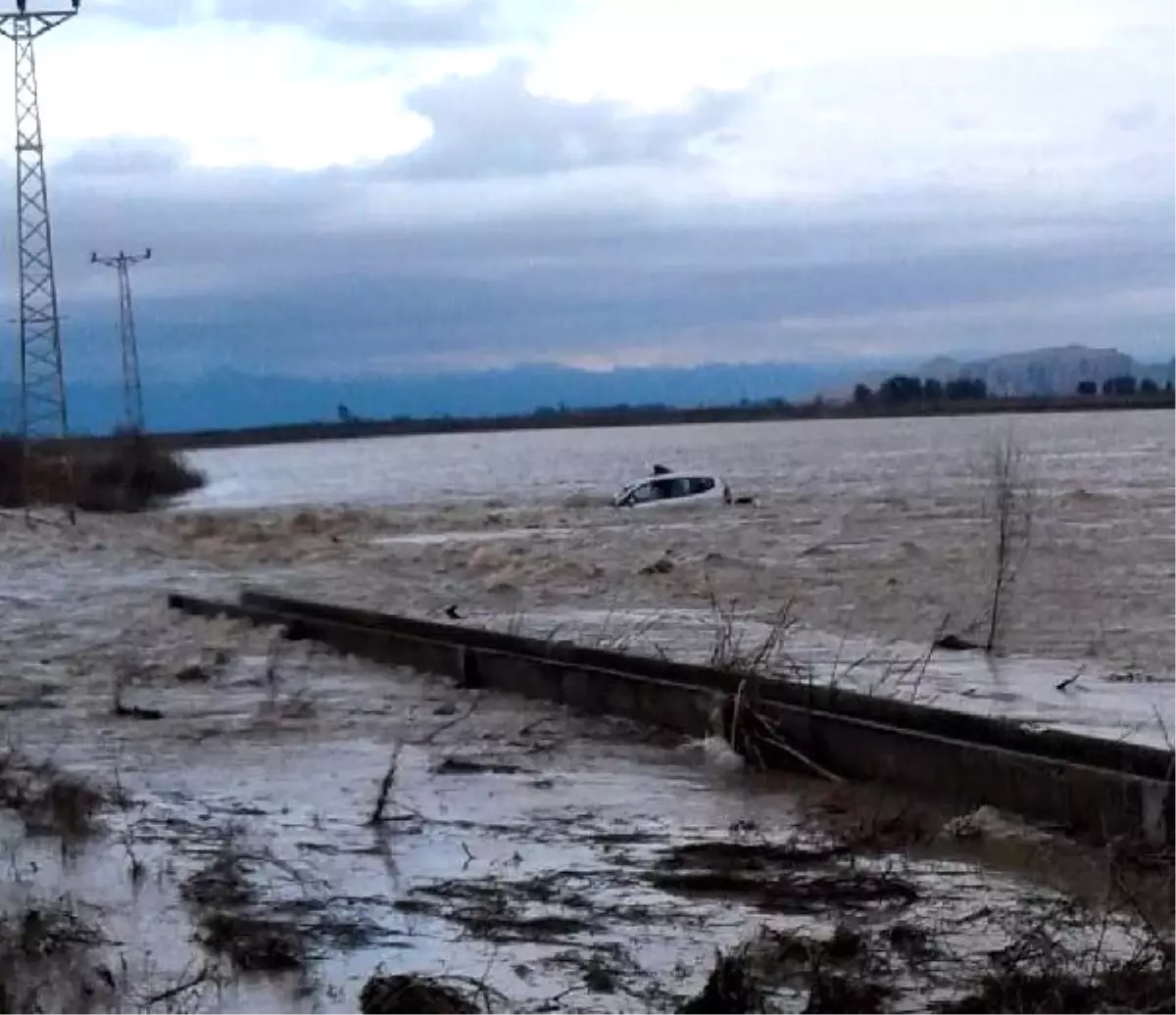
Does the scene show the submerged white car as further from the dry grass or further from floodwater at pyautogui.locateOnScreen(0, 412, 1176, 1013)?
the dry grass

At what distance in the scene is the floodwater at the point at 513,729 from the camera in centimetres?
772

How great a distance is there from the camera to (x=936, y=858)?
362 inches

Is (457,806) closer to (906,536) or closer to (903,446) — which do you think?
(906,536)

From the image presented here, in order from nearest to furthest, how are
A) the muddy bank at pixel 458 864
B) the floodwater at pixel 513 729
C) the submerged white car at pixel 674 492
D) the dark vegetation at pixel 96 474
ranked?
the muddy bank at pixel 458 864, the floodwater at pixel 513 729, the submerged white car at pixel 674 492, the dark vegetation at pixel 96 474

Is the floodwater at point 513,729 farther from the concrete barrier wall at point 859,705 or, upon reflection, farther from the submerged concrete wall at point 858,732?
the concrete barrier wall at point 859,705

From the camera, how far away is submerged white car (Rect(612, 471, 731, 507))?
179 feet

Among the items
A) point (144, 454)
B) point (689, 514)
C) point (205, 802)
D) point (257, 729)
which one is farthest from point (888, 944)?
point (144, 454)

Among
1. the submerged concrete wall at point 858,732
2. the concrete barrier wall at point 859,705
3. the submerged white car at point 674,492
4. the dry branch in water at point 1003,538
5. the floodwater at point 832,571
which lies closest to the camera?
the submerged concrete wall at point 858,732

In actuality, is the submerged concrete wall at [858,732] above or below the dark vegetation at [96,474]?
below

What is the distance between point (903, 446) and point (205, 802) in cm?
11285

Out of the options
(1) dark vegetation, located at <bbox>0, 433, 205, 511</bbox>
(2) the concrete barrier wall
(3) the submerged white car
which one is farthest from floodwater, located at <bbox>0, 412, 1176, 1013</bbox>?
(1) dark vegetation, located at <bbox>0, 433, 205, 511</bbox>

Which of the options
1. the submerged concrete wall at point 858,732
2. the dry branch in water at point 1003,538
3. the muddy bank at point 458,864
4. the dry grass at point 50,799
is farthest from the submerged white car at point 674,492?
the dry grass at point 50,799

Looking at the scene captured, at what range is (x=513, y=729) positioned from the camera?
13977 mm

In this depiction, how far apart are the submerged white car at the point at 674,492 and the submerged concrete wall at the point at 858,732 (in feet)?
120
